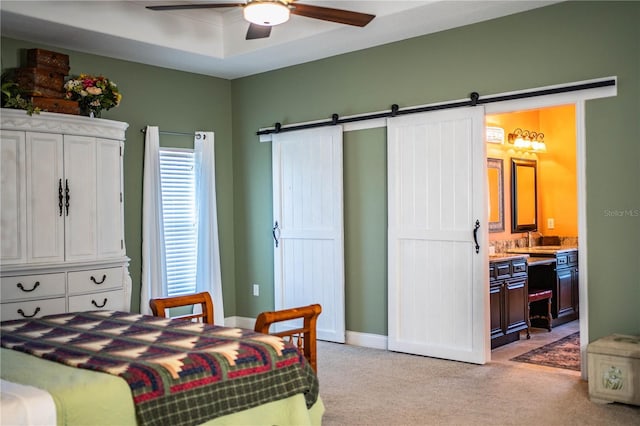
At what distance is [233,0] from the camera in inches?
203

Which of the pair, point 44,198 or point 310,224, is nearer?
point 44,198

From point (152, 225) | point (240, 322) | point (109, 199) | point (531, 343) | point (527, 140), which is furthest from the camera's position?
point (527, 140)

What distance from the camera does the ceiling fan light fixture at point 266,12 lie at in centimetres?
363

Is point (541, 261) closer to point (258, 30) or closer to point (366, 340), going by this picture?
point (366, 340)

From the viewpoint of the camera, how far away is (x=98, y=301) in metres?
5.11

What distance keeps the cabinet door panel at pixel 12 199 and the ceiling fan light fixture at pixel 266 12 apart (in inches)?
85.0

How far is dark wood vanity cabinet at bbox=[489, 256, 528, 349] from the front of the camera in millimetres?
5562

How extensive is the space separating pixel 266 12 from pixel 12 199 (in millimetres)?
2437

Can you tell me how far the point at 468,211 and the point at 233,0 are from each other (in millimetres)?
2527

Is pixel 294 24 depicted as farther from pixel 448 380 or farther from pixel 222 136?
pixel 448 380

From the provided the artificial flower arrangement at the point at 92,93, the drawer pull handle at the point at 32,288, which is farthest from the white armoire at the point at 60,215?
the artificial flower arrangement at the point at 92,93

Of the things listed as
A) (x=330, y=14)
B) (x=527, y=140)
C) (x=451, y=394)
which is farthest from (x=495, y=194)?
(x=330, y=14)

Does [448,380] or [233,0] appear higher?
[233,0]

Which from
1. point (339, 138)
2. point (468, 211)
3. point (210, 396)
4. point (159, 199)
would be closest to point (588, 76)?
point (468, 211)
